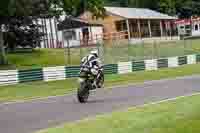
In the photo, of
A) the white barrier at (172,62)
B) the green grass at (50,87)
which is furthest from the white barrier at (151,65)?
the green grass at (50,87)

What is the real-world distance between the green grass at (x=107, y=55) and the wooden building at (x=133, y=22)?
16843mm

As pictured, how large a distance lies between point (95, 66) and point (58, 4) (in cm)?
2125

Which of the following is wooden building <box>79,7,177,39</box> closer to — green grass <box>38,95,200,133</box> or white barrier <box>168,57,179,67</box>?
white barrier <box>168,57,179,67</box>

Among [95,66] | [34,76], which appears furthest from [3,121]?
[34,76]

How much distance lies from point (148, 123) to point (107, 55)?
1210 inches

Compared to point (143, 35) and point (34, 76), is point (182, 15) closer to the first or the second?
point (143, 35)

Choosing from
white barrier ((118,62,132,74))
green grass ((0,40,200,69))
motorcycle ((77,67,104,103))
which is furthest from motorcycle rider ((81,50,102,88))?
green grass ((0,40,200,69))

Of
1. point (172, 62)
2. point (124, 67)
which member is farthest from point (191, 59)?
point (124, 67)

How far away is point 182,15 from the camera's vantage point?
87.4m

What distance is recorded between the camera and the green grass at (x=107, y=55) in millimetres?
40562

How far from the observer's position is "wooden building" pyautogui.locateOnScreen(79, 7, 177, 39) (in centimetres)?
6800

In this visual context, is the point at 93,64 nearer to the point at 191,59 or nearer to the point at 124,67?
the point at 124,67

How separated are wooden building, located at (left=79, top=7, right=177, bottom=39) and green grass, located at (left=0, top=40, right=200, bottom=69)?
16.8m

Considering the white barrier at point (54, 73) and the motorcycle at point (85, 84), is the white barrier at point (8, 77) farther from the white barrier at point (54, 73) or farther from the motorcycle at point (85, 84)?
the motorcycle at point (85, 84)
